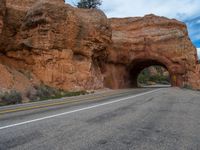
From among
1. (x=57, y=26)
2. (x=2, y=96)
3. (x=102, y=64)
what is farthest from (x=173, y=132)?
(x=102, y=64)

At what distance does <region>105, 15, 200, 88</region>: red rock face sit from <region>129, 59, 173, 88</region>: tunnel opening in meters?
1.05

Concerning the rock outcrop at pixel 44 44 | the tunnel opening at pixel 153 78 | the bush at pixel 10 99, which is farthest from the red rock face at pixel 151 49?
the tunnel opening at pixel 153 78

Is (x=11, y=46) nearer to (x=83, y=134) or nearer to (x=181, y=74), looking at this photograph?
(x=83, y=134)

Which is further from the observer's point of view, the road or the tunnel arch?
the tunnel arch

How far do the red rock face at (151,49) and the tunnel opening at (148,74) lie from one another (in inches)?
41.3

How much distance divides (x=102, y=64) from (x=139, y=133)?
35.6 m

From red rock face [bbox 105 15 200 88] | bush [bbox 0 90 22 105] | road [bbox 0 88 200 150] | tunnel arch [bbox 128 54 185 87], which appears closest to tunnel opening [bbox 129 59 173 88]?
tunnel arch [bbox 128 54 185 87]

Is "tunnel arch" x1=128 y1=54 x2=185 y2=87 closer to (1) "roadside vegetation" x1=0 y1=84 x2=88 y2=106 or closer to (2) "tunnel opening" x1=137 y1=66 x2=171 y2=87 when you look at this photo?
(1) "roadside vegetation" x1=0 y1=84 x2=88 y2=106

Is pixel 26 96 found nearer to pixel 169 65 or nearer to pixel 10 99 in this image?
pixel 10 99

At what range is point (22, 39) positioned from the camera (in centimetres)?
2931

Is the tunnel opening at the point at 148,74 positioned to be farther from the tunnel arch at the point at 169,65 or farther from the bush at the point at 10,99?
the bush at the point at 10,99

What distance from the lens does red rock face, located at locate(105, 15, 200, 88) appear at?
156ft

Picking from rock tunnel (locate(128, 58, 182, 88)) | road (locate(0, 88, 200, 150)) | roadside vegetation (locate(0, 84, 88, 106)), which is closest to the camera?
road (locate(0, 88, 200, 150))

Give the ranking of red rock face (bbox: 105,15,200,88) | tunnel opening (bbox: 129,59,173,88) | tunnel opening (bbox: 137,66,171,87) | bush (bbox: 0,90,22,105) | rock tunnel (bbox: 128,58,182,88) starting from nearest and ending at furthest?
bush (bbox: 0,90,22,105) < red rock face (bbox: 105,15,200,88) < rock tunnel (bbox: 128,58,182,88) < tunnel opening (bbox: 129,59,173,88) < tunnel opening (bbox: 137,66,171,87)
